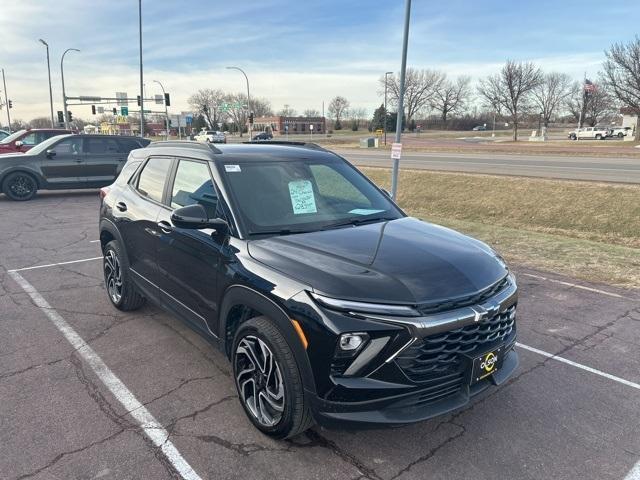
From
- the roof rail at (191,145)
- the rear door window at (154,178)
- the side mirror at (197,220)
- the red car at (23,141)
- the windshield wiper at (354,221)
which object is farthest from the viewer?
the red car at (23,141)

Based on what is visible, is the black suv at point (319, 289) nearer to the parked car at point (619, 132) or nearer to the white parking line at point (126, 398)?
the white parking line at point (126, 398)

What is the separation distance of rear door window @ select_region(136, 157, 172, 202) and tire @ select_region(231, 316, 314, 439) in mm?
1828

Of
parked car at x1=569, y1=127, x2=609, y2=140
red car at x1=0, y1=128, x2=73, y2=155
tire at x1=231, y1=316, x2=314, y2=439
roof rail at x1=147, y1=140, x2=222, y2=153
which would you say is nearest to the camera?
tire at x1=231, y1=316, x2=314, y2=439

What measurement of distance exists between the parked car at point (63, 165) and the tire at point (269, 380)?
37.7ft

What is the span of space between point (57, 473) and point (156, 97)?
5309 centimetres

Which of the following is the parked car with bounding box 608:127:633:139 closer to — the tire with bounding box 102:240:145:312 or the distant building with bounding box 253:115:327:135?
the distant building with bounding box 253:115:327:135

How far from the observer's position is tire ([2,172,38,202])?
1344cm

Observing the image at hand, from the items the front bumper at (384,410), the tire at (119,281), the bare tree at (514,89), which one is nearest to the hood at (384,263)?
the front bumper at (384,410)

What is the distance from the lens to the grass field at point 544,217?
7.37 meters

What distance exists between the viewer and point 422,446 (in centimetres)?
299

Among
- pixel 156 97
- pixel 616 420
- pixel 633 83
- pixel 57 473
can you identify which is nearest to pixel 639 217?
pixel 616 420

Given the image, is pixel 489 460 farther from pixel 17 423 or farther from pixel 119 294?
pixel 119 294

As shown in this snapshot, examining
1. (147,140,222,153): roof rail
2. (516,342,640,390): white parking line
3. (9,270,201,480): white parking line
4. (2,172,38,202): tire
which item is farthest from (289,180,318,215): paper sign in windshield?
(2,172,38,202): tire

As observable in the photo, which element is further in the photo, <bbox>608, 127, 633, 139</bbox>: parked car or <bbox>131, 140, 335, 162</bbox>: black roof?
<bbox>608, 127, 633, 139</bbox>: parked car
